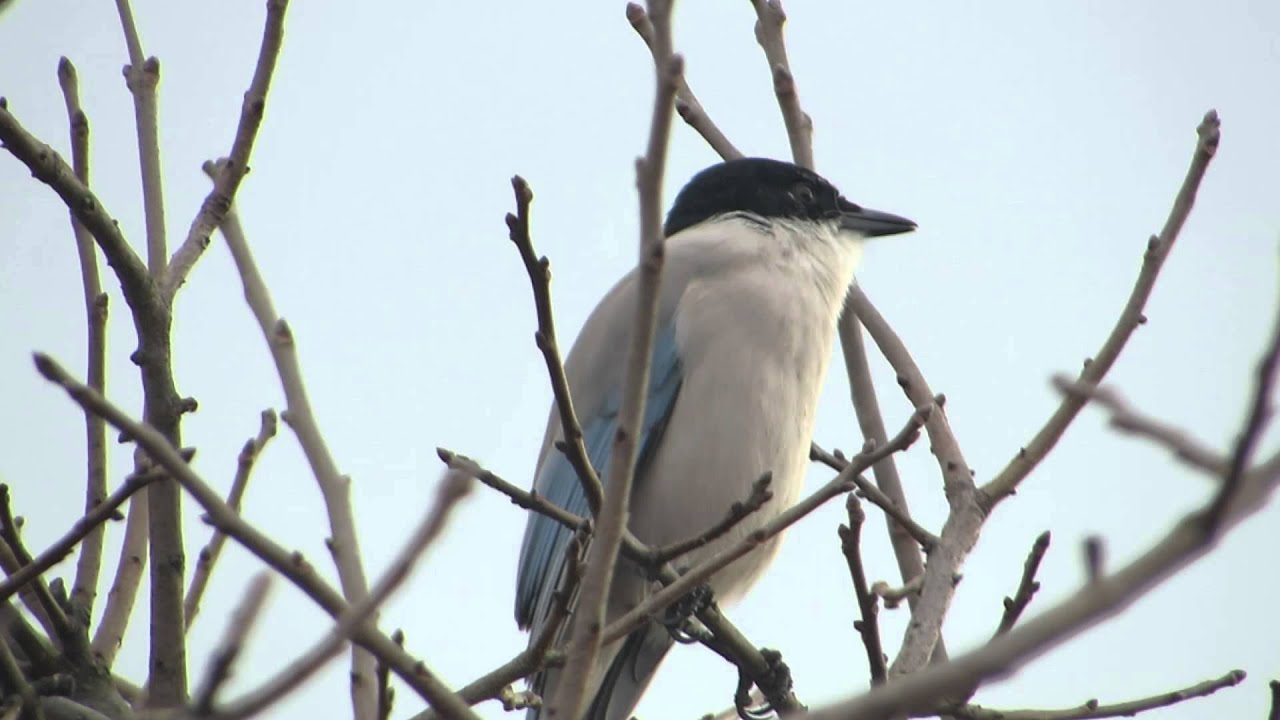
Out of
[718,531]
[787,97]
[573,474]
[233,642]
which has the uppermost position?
[787,97]

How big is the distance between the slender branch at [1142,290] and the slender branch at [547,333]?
4.76ft

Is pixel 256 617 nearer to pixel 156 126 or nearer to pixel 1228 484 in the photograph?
pixel 1228 484

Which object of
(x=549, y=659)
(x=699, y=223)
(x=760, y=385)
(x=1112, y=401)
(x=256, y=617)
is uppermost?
(x=699, y=223)

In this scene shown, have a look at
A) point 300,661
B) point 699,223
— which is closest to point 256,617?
point 300,661

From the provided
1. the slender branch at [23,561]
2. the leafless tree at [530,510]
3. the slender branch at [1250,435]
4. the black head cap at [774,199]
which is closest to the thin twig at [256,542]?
the leafless tree at [530,510]

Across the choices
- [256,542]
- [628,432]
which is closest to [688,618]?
[628,432]

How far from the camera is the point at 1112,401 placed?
5.85 feet

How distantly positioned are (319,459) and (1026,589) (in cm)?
169

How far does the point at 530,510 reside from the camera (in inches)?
144

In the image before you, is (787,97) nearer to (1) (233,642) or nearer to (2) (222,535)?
(2) (222,535)

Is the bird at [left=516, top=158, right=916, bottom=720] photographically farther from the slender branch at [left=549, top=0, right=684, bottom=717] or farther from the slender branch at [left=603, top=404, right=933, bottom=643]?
the slender branch at [left=549, top=0, right=684, bottom=717]

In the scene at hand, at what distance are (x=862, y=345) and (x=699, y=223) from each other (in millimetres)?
2084

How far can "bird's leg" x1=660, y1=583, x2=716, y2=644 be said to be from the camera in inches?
183

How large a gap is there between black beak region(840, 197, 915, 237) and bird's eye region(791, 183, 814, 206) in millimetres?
180
